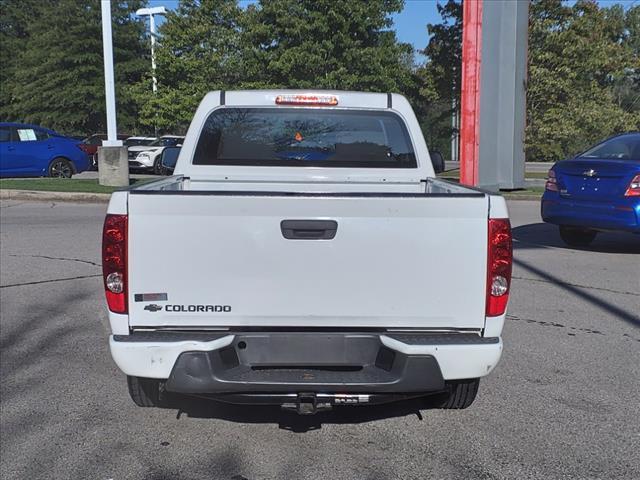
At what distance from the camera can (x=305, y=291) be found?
132 inches

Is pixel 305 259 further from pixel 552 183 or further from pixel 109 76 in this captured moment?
pixel 109 76

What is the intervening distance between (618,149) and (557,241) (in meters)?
2.05

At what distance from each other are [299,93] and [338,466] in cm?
287

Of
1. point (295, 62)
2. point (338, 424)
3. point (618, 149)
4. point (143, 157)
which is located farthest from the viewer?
point (295, 62)

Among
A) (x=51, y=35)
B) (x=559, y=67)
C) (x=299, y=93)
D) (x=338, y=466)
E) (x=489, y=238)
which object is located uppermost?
(x=51, y=35)

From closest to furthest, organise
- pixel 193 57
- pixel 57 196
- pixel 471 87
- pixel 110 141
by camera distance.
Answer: pixel 57 196 < pixel 110 141 < pixel 471 87 < pixel 193 57

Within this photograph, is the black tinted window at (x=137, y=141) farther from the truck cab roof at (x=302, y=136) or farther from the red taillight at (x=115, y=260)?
the red taillight at (x=115, y=260)

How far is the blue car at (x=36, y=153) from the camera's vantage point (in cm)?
1881

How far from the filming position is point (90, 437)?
3.99m

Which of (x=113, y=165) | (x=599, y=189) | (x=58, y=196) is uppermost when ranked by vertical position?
(x=113, y=165)

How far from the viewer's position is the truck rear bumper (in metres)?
3.28

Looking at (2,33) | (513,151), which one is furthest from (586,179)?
(2,33)

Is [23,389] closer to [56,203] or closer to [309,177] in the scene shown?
[309,177]

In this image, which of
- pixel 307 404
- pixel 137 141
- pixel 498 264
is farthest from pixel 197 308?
pixel 137 141
